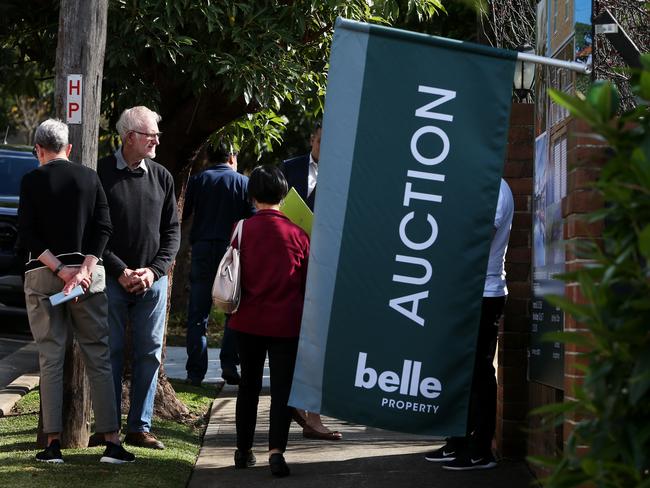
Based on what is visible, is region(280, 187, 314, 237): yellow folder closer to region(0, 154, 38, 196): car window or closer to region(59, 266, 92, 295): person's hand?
region(59, 266, 92, 295): person's hand

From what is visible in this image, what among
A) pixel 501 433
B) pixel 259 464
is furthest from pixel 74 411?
Answer: pixel 501 433

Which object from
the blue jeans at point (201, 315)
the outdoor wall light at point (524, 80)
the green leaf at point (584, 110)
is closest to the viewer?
the green leaf at point (584, 110)

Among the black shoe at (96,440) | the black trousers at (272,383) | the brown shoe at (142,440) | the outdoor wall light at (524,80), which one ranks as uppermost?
the outdoor wall light at (524,80)

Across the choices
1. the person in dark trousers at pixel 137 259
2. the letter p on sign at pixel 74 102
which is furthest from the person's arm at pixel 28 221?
the letter p on sign at pixel 74 102

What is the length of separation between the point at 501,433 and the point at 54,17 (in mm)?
4796

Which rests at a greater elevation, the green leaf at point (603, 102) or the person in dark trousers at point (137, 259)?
the green leaf at point (603, 102)

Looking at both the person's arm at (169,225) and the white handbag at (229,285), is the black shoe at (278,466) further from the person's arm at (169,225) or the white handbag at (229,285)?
the person's arm at (169,225)

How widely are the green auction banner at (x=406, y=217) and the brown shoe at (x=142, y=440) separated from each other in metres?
2.15

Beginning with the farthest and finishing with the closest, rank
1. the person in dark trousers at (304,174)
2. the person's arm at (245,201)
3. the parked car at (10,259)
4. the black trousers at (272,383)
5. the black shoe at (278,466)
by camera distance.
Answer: the parked car at (10,259) → the person's arm at (245,201) → the person in dark trousers at (304,174) → the black trousers at (272,383) → the black shoe at (278,466)

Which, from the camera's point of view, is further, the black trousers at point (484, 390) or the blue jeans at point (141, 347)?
the blue jeans at point (141, 347)

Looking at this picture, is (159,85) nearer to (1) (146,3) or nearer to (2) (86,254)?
(1) (146,3)

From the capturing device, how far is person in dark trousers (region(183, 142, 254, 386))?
391 inches

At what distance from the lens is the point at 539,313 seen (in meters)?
6.21

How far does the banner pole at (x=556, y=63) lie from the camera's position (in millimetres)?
4895
